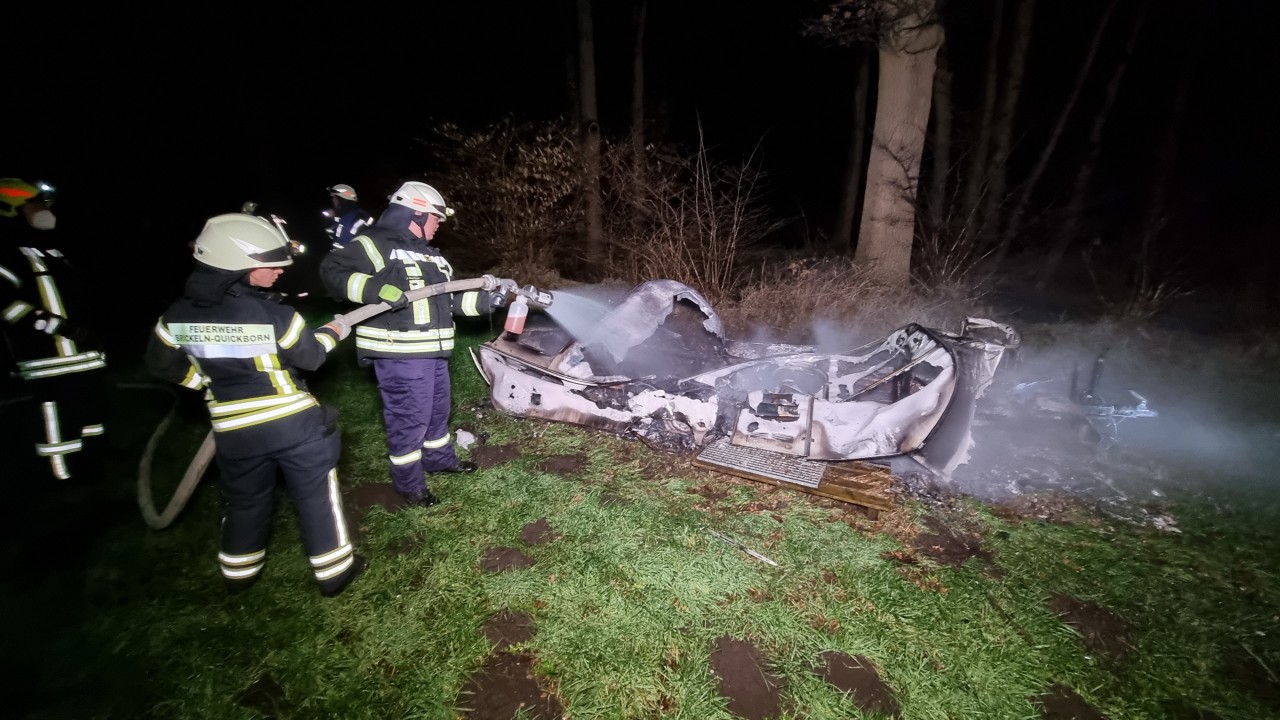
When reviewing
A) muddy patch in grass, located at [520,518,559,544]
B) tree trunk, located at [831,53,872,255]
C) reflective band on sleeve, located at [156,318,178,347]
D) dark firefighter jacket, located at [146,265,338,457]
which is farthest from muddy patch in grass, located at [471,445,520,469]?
tree trunk, located at [831,53,872,255]

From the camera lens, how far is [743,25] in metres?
20.3

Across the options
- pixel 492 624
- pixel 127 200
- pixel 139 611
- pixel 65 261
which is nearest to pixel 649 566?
pixel 492 624

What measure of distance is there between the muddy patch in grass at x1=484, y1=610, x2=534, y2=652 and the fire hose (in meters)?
1.83

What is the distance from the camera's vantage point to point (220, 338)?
254 cm

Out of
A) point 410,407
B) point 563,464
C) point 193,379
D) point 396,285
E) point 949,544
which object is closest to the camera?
point 193,379

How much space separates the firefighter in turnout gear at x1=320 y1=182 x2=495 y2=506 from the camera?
11.6 ft

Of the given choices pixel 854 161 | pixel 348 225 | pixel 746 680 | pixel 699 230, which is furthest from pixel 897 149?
pixel 854 161

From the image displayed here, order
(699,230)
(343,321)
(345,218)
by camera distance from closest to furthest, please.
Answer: (343,321)
(345,218)
(699,230)

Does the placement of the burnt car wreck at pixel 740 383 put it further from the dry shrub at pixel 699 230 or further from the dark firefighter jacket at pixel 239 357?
the dry shrub at pixel 699 230

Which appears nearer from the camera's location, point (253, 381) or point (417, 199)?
point (253, 381)

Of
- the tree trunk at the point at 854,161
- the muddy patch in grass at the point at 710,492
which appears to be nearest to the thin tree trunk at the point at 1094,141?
the tree trunk at the point at 854,161

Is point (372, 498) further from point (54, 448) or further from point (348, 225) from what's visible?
point (348, 225)

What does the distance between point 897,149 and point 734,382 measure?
5482mm

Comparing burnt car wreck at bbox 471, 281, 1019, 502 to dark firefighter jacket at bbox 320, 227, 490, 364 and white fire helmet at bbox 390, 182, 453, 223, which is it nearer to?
dark firefighter jacket at bbox 320, 227, 490, 364
